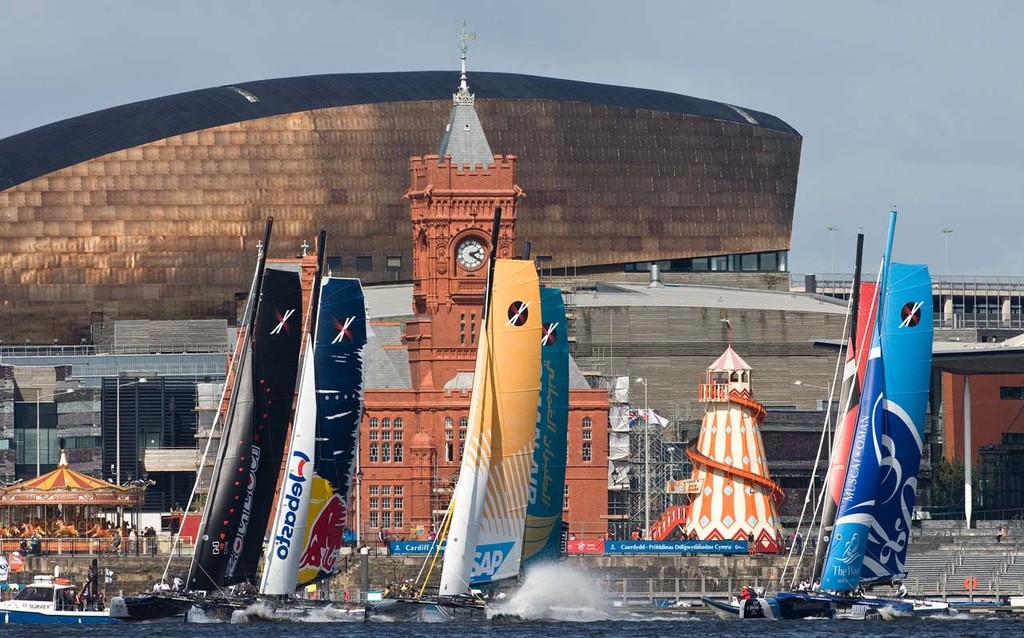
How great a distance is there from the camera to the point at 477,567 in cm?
9356

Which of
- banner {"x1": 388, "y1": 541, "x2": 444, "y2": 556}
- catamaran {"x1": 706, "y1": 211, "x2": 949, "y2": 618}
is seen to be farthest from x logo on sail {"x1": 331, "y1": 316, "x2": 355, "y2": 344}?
banner {"x1": 388, "y1": 541, "x2": 444, "y2": 556}

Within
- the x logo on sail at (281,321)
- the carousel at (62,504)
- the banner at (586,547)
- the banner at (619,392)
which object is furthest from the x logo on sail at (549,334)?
the banner at (619,392)

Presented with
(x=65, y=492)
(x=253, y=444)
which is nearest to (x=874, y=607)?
(x=253, y=444)

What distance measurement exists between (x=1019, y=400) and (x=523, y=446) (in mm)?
85668

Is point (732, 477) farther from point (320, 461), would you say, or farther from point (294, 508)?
point (294, 508)

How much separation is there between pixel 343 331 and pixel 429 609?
36.7ft

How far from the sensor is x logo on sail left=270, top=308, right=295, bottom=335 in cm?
9669

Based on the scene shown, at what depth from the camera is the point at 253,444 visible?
9588cm

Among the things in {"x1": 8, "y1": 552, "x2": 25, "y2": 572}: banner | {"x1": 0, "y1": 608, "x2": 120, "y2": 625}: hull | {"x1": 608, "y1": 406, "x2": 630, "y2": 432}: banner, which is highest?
{"x1": 608, "y1": 406, "x2": 630, "y2": 432}: banner

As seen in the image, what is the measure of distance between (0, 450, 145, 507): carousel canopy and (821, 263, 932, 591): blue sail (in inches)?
1847

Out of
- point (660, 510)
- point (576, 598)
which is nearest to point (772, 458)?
point (660, 510)

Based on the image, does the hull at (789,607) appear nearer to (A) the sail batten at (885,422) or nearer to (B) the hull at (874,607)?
(B) the hull at (874,607)

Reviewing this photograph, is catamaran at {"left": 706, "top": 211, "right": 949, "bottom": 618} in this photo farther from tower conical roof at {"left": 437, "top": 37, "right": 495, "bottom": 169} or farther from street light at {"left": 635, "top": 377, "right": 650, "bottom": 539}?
tower conical roof at {"left": 437, "top": 37, "right": 495, "bottom": 169}

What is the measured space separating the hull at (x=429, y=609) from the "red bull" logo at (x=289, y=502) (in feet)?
14.7
